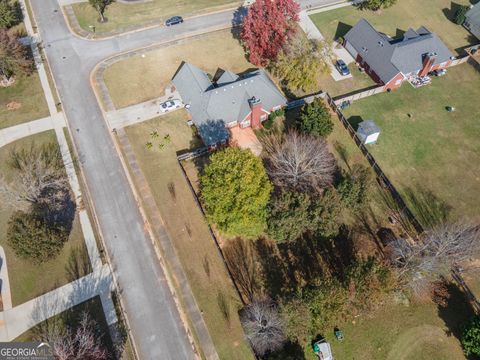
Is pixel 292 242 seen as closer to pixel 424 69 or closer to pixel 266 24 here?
pixel 266 24

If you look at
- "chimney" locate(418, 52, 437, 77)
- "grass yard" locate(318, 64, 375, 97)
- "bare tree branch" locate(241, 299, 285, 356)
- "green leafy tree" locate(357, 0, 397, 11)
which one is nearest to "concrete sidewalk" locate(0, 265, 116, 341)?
"bare tree branch" locate(241, 299, 285, 356)

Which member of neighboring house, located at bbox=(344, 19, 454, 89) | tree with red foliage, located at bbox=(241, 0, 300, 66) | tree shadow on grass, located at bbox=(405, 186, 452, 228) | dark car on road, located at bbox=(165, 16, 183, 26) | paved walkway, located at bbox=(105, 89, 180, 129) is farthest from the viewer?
dark car on road, located at bbox=(165, 16, 183, 26)

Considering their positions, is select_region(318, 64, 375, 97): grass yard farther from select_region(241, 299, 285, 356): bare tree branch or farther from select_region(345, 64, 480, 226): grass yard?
select_region(241, 299, 285, 356): bare tree branch

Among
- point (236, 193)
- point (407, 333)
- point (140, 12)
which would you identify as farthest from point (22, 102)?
point (407, 333)

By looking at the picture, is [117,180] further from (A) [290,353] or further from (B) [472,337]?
(B) [472,337]

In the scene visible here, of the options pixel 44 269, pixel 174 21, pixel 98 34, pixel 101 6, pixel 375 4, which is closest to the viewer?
pixel 44 269

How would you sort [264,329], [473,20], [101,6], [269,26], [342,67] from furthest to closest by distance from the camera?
[473,20], [101,6], [342,67], [269,26], [264,329]
